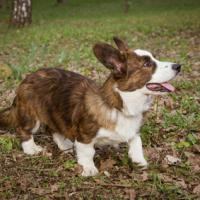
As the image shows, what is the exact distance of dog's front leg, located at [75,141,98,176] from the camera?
16.4ft

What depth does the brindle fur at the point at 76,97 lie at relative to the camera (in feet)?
15.3

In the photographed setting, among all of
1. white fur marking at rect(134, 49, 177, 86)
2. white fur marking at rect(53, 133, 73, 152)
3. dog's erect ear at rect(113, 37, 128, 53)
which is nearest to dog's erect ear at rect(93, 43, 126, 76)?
dog's erect ear at rect(113, 37, 128, 53)

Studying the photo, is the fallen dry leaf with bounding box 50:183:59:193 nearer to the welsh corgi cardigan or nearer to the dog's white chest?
the welsh corgi cardigan

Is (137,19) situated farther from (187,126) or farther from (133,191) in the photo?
(133,191)

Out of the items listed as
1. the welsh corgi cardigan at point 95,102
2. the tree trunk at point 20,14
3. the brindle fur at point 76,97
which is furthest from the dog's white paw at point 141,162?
the tree trunk at point 20,14

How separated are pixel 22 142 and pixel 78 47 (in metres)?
7.90

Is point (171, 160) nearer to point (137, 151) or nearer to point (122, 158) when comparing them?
point (137, 151)

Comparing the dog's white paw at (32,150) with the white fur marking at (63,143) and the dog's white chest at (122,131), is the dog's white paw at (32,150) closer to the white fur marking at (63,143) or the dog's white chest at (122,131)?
the white fur marking at (63,143)

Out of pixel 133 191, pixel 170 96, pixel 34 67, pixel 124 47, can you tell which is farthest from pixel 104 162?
pixel 34 67

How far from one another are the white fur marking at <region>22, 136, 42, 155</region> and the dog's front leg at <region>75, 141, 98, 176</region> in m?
0.80

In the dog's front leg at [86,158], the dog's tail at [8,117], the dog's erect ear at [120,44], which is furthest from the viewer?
the dog's tail at [8,117]

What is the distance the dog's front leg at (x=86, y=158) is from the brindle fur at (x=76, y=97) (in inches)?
3.5

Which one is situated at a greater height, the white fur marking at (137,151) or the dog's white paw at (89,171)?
the white fur marking at (137,151)

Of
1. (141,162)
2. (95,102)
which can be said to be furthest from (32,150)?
(141,162)
